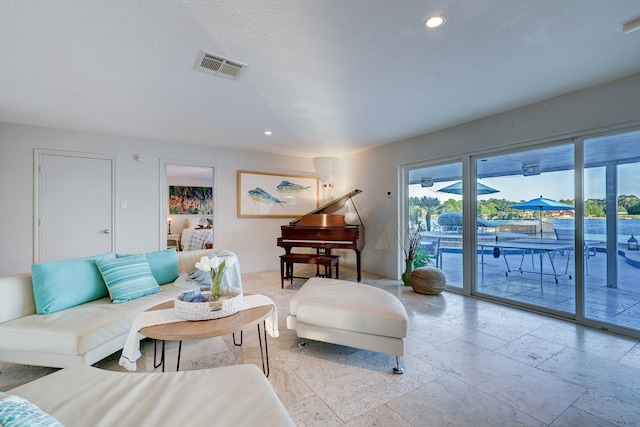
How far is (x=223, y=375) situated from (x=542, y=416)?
1.85 m

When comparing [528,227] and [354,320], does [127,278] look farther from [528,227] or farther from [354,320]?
[528,227]

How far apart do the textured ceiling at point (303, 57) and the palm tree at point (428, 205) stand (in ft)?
4.32

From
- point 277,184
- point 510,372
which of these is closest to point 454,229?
point 510,372

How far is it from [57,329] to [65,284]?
49cm

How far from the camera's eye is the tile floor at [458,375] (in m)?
1.60

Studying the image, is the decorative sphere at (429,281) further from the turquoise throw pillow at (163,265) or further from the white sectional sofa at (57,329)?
the white sectional sofa at (57,329)

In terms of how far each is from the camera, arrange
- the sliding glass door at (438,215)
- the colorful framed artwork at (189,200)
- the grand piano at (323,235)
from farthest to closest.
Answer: the colorful framed artwork at (189,200) → the grand piano at (323,235) → the sliding glass door at (438,215)

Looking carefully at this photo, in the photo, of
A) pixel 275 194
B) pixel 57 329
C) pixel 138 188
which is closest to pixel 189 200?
pixel 138 188

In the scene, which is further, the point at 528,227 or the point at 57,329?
the point at 528,227

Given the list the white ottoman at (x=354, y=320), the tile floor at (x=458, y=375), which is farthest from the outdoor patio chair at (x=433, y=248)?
the white ottoman at (x=354, y=320)

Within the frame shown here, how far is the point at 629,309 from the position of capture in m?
2.67

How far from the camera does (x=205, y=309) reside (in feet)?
5.76

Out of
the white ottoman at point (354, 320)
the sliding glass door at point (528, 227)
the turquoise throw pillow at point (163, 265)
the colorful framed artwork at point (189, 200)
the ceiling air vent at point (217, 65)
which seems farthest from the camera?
the colorful framed artwork at point (189, 200)

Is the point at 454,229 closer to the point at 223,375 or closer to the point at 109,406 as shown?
the point at 223,375
